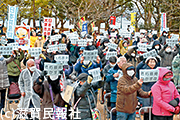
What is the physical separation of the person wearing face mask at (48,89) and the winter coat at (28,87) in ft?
1.23

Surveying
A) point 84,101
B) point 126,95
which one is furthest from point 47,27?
point 126,95

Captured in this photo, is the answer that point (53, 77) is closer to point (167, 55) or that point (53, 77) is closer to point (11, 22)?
point (167, 55)

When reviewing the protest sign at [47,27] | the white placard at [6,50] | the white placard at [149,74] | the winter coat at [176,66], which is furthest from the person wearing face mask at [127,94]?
the protest sign at [47,27]

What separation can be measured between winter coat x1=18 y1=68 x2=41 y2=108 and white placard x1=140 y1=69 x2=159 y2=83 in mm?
2449

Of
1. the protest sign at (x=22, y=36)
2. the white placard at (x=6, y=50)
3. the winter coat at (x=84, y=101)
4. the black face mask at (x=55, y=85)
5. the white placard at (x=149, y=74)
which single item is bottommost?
the winter coat at (x=84, y=101)

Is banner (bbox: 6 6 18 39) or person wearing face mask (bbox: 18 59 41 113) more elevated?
banner (bbox: 6 6 18 39)

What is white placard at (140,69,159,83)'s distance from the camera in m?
4.65

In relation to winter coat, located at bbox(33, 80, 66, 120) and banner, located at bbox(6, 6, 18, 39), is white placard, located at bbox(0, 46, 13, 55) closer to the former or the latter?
winter coat, located at bbox(33, 80, 66, 120)

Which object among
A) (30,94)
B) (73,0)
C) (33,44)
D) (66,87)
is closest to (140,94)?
(66,87)

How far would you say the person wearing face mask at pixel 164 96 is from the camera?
14.8 ft

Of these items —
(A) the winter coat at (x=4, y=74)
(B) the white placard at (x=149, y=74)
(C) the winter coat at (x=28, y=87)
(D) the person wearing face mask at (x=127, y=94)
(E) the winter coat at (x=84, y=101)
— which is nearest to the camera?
(B) the white placard at (x=149, y=74)

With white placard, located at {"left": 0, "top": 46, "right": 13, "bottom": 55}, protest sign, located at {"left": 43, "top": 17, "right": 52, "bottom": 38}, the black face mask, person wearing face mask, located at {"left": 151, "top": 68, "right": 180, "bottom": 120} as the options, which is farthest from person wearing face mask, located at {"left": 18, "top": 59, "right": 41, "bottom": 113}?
protest sign, located at {"left": 43, "top": 17, "right": 52, "bottom": 38}

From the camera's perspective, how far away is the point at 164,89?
15.0 feet

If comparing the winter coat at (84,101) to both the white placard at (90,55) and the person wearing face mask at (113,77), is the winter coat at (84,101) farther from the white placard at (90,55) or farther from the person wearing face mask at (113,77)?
the white placard at (90,55)
